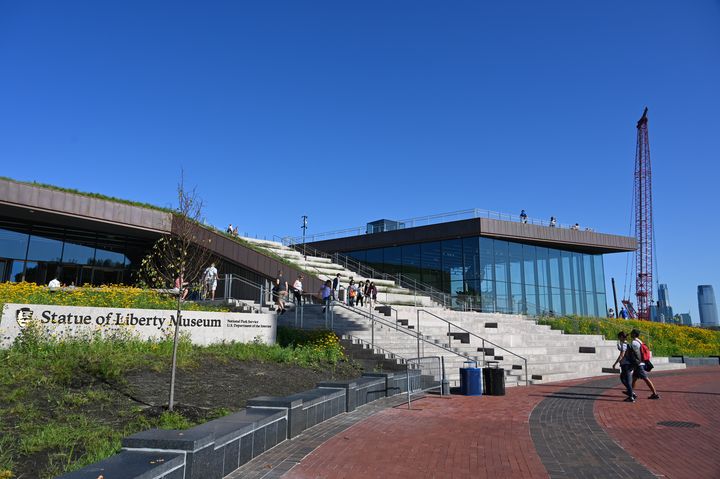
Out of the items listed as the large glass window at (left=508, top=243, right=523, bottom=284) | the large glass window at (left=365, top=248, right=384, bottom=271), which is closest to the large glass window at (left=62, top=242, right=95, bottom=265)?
the large glass window at (left=365, top=248, right=384, bottom=271)

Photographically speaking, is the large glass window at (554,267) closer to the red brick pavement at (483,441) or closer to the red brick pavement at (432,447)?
the red brick pavement at (483,441)

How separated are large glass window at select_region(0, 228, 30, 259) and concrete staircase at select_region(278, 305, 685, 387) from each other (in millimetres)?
18990

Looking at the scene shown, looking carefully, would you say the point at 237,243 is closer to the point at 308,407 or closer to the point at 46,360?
the point at 46,360

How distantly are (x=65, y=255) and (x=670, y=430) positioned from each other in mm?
32549

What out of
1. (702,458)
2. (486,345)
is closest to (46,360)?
(702,458)

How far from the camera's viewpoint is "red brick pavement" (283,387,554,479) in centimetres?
674

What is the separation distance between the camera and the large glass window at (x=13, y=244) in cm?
2917

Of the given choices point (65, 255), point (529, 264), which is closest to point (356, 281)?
point (529, 264)

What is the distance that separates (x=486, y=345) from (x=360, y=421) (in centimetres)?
1144

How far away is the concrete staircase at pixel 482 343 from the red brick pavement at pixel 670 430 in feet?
12.5

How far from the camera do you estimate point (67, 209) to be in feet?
85.8

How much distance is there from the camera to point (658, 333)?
3506cm

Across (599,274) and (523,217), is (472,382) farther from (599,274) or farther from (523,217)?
(599,274)

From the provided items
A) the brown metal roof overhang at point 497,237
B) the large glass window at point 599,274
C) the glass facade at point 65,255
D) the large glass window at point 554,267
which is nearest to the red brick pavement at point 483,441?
the brown metal roof overhang at point 497,237
